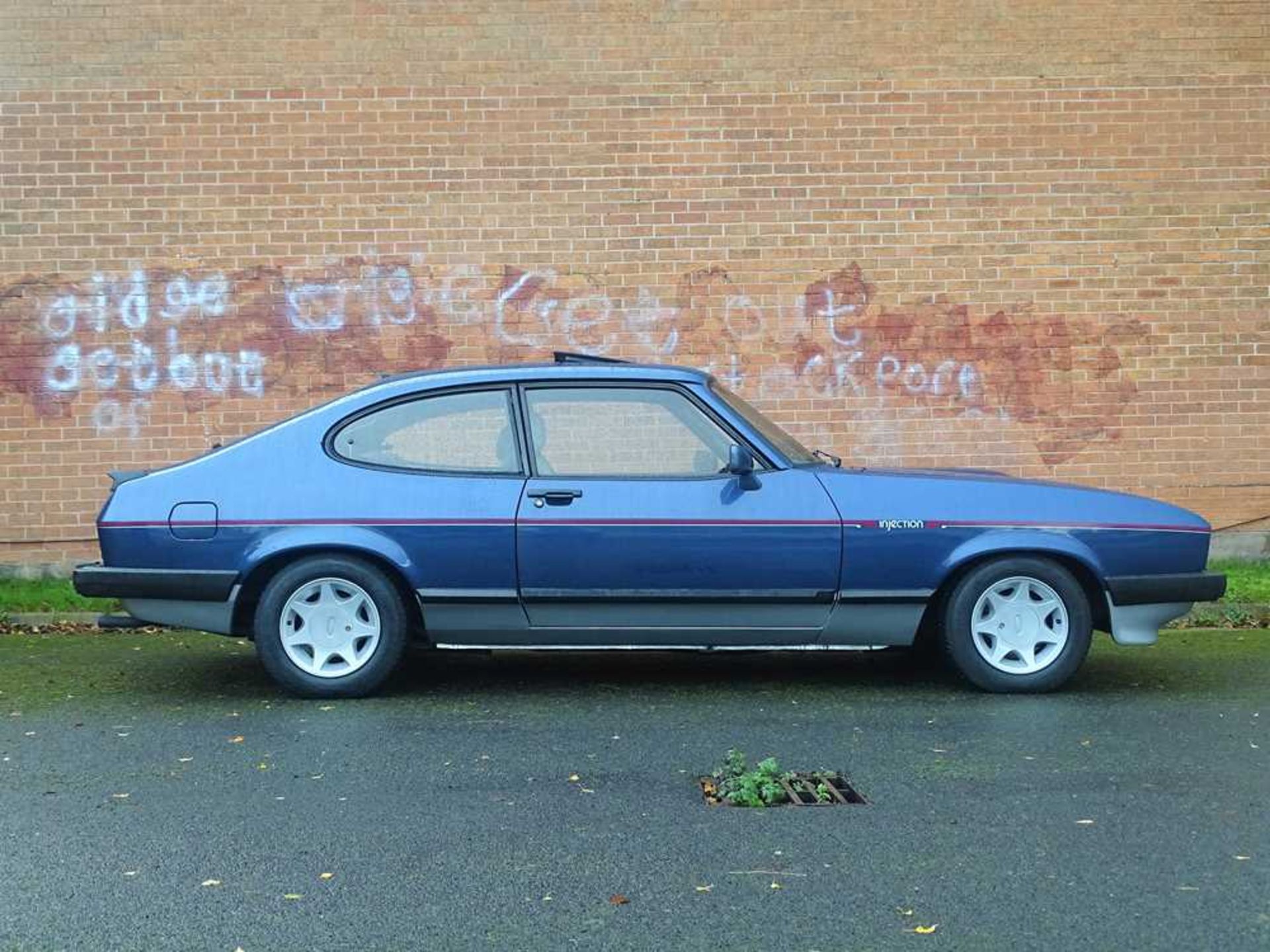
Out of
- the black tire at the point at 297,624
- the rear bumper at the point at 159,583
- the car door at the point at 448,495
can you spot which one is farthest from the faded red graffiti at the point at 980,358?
the rear bumper at the point at 159,583

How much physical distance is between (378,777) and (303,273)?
6.32m

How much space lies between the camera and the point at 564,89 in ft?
37.6

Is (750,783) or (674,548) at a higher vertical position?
(674,548)

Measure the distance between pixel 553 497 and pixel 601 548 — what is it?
32cm

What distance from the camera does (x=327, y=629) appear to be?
724cm

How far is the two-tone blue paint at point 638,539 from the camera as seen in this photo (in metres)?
7.13

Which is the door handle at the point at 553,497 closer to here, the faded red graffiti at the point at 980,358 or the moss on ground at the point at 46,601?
the moss on ground at the point at 46,601

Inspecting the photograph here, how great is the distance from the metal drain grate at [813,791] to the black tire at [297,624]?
196 cm

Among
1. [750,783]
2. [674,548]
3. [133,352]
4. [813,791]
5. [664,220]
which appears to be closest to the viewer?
[750,783]

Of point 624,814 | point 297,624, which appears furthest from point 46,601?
point 624,814

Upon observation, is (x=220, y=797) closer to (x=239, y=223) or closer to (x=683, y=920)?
(x=683, y=920)

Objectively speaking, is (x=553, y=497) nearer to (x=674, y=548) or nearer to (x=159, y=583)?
(x=674, y=548)

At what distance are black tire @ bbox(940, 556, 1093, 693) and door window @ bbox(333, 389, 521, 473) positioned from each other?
6.88 ft

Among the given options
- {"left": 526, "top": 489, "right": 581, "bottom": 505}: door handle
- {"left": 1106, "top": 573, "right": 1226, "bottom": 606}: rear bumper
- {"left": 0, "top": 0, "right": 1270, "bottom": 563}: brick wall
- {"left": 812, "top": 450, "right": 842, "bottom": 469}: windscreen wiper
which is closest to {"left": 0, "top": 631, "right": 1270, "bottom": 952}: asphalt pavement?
{"left": 1106, "top": 573, "right": 1226, "bottom": 606}: rear bumper
